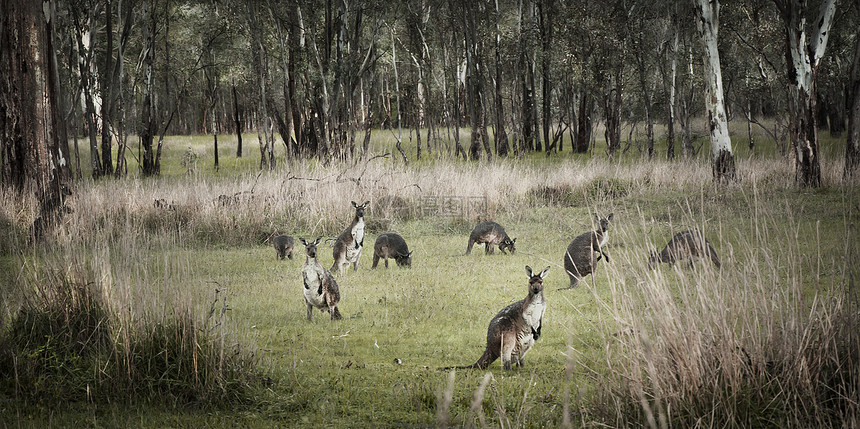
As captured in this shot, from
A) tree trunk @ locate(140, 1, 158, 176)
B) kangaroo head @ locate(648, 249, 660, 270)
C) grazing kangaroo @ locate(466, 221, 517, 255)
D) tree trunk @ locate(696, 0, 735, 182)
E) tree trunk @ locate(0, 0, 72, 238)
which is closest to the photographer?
kangaroo head @ locate(648, 249, 660, 270)

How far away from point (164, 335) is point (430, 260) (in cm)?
614

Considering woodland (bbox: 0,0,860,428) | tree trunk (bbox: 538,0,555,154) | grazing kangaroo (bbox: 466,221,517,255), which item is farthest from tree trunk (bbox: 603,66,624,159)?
grazing kangaroo (bbox: 466,221,517,255)

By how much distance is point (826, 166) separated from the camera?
17.2 m

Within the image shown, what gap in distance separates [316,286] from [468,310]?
5.56 feet

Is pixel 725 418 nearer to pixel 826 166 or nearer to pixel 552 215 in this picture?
pixel 552 215

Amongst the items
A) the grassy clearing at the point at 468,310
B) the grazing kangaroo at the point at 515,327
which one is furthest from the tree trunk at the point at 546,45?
the grazing kangaroo at the point at 515,327

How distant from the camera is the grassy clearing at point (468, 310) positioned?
13.3 feet

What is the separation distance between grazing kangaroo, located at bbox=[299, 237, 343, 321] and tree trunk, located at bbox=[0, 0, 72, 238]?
260 inches

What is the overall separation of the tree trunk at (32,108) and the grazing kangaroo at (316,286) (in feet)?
21.7

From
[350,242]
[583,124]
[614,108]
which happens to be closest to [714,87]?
[350,242]

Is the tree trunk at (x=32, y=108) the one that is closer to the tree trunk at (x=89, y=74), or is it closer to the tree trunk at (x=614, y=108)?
the tree trunk at (x=89, y=74)

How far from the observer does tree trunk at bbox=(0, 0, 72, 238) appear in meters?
12.2

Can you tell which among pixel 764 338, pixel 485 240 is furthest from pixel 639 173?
pixel 764 338

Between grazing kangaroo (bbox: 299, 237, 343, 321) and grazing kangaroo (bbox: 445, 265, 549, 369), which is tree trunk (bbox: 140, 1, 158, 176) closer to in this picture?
grazing kangaroo (bbox: 299, 237, 343, 321)
